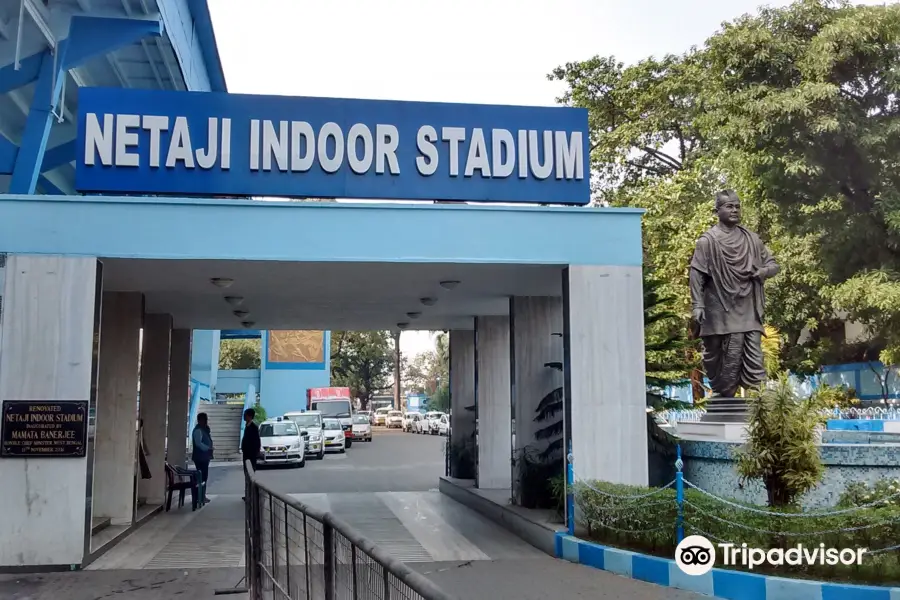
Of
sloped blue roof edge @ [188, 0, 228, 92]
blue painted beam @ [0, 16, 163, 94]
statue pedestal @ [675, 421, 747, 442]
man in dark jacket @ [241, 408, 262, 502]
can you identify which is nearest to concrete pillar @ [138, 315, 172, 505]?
man in dark jacket @ [241, 408, 262, 502]

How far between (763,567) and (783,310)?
1833cm

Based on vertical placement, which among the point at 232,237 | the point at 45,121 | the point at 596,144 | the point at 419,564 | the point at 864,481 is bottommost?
the point at 419,564

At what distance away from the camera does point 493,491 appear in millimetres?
14664

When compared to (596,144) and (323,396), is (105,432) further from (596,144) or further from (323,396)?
(323,396)

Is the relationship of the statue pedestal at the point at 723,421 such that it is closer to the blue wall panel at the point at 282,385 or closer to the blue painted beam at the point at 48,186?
the blue painted beam at the point at 48,186

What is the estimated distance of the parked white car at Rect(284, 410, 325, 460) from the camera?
93.1ft

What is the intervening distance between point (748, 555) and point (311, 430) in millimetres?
22477

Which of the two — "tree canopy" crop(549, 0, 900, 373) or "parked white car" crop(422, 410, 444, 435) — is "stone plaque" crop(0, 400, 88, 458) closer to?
"tree canopy" crop(549, 0, 900, 373)

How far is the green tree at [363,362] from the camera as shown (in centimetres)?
7156

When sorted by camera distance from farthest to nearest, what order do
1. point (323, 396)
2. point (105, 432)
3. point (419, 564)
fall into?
point (323, 396)
point (105, 432)
point (419, 564)

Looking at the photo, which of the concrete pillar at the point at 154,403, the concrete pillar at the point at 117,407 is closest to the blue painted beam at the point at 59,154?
the concrete pillar at the point at 154,403

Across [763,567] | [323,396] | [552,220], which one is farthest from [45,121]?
[323,396]

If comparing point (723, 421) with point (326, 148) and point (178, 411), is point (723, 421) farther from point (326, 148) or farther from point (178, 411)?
point (178, 411)

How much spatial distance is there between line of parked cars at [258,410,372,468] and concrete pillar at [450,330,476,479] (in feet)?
23.8
